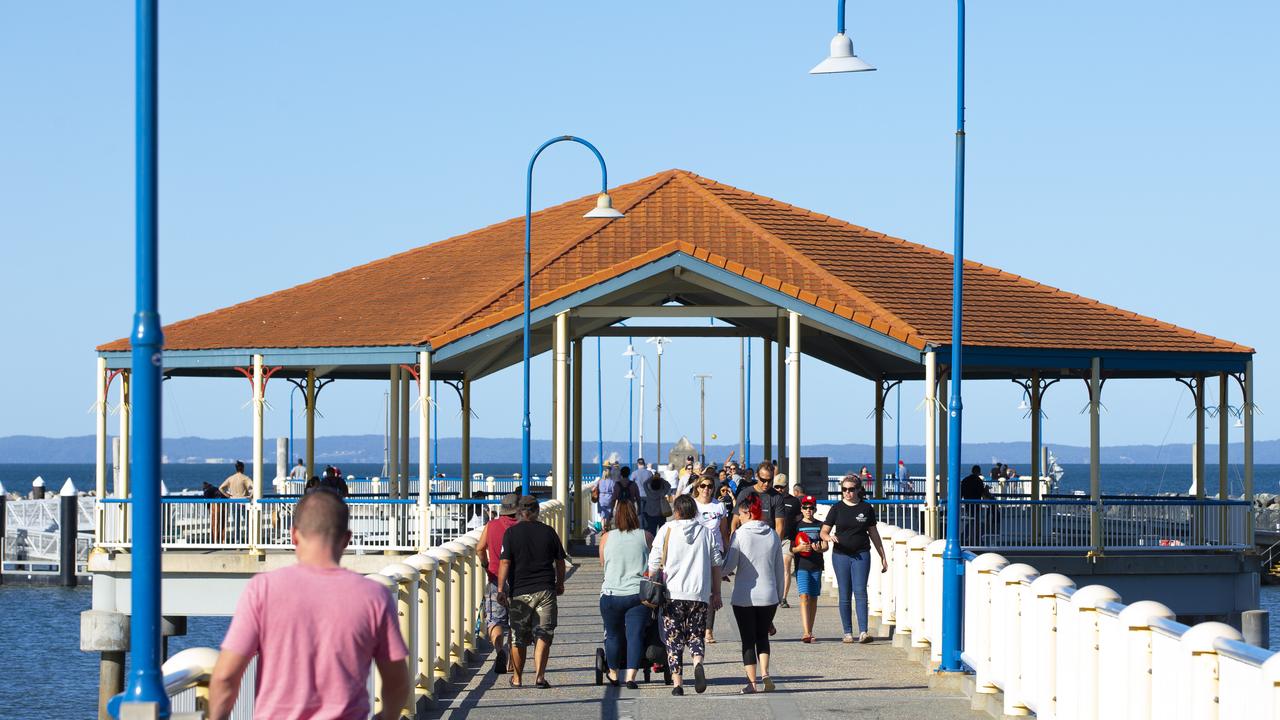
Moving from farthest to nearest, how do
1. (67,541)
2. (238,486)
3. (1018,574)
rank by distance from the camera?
1. (67,541)
2. (238,486)
3. (1018,574)

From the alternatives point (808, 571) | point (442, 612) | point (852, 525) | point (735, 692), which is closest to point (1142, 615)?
point (735, 692)

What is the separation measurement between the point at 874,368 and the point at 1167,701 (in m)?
30.9

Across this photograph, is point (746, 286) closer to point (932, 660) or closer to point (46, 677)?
point (932, 660)

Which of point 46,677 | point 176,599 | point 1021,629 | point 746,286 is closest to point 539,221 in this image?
point 746,286

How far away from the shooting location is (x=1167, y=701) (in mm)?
8898

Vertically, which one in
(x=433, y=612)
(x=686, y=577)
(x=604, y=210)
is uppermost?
(x=604, y=210)

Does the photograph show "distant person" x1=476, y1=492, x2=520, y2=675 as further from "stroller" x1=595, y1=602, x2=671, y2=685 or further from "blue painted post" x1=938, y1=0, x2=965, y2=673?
"blue painted post" x1=938, y1=0, x2=965, y2=673

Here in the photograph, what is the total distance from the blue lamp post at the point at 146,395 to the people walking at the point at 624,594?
7.60m

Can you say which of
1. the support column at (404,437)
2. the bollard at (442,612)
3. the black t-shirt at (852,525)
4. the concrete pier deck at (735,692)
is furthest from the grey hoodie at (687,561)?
the support column at (404,437)

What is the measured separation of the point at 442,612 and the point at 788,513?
5768 millimetres

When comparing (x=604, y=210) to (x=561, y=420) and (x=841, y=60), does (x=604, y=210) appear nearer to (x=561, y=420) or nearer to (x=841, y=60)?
(x=561, y=420)

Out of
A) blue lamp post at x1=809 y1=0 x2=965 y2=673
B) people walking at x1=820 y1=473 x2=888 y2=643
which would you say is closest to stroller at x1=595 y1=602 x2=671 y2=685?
blue lamp post at x1=809 y1=0 x2=965 y2=673

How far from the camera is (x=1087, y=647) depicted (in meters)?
10.6

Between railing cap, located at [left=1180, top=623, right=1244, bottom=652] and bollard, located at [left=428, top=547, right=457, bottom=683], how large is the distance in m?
7.93
